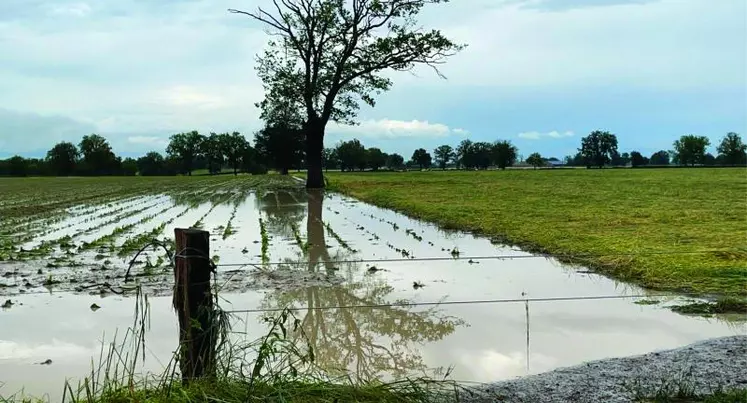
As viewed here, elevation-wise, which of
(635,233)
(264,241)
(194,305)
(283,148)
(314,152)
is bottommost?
(264,241)

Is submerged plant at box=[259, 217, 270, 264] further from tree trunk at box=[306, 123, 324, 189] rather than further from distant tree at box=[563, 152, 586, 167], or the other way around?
distant tree at box=[563, 152, 586, 167]

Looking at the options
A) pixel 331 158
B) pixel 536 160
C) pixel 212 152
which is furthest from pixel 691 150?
pixel 212 152

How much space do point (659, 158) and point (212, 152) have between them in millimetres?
85689

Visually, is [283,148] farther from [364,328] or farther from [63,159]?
[364,328]

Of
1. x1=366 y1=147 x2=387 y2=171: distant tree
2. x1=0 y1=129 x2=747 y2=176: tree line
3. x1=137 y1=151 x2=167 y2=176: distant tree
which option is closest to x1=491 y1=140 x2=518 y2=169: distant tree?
x1=0 y1=129 x2=747 y2=176: tree line

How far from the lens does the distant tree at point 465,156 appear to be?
126125mm

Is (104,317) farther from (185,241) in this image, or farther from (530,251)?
(530,251)

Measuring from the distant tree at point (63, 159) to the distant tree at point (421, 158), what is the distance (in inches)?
2659

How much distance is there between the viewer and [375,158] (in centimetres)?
11944

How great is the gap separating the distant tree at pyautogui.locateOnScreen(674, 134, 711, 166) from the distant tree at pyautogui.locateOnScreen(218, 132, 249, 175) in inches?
3305

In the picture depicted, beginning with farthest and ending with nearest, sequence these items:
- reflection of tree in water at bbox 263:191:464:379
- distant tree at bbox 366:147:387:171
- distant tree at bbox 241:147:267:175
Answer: distant tree at bbox 366:147:387:171 → distant tree at bbox 241:147:267:175 → reflection of tree in water at bbox 263:191:464:379

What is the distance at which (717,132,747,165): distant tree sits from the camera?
10556cm

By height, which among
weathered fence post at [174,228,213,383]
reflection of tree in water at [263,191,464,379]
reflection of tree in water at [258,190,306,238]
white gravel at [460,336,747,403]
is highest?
weathered fence post at [174,228,213,383]

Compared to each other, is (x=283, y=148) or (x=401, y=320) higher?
(x=283, y=148)
